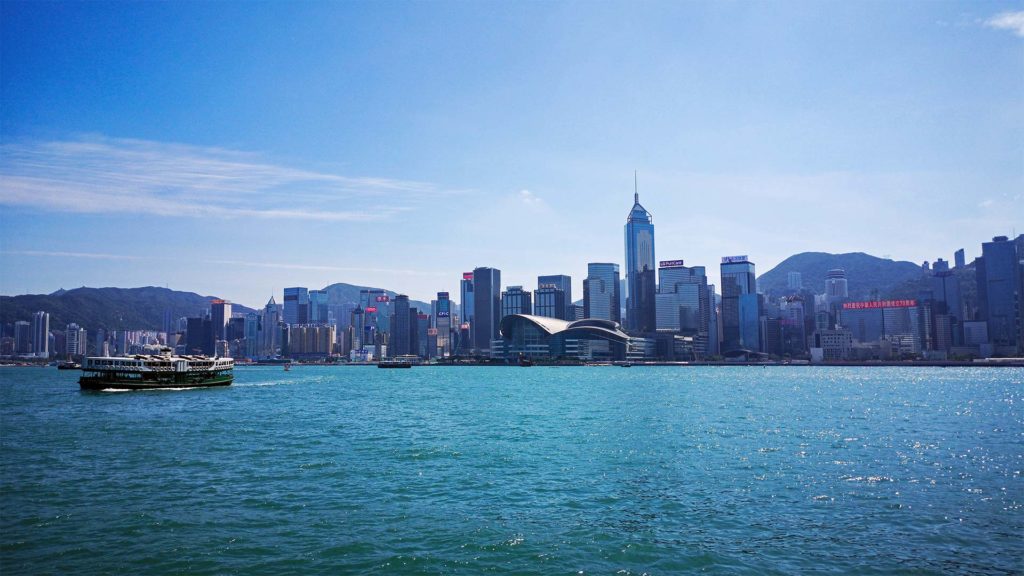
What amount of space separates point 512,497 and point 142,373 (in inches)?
3885

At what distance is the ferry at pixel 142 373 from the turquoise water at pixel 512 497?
53.5 m

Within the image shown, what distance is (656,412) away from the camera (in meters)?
69.5

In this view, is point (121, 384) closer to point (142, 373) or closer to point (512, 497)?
point (142, 373)

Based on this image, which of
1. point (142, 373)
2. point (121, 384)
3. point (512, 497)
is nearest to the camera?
point (512, 497)

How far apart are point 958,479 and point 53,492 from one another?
46.3 metres

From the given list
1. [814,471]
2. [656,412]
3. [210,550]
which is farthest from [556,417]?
[210,550]

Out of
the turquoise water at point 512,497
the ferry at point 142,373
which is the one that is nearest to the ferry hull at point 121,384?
the ferry at point 142,373

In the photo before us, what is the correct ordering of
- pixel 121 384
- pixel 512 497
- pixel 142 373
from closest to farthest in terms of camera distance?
pixel 512 497 < pixel 121 384 < pixel 142 373

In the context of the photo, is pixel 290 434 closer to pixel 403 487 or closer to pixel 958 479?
pixel 403 487

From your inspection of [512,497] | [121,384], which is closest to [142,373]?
[121,384]

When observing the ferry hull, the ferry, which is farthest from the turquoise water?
the ferry

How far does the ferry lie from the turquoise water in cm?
5355

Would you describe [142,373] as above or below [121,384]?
above

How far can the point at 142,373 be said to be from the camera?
10531 centimetres
